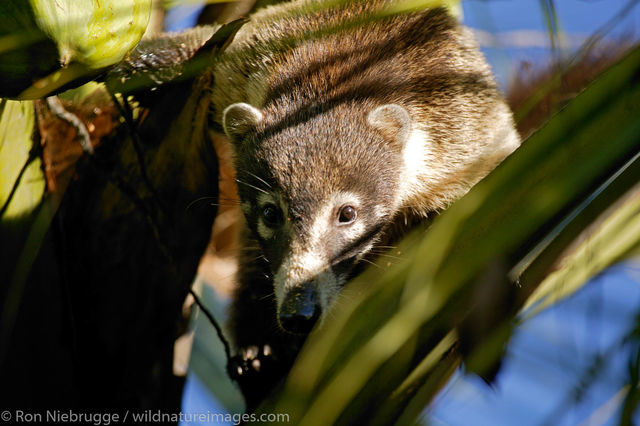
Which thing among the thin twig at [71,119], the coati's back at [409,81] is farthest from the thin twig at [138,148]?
the coati's back at [409,81]

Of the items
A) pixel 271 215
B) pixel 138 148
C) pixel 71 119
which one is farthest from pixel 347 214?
pixel 71 119

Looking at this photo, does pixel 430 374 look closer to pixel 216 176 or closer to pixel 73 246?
pixel 216 176

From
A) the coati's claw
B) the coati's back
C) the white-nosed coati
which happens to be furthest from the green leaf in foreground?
the coati's back

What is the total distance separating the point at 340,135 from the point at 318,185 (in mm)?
215

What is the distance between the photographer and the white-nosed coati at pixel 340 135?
2.25 metres

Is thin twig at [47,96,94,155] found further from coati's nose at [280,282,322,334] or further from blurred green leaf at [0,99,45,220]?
coati's nose at [280,282,322,334]

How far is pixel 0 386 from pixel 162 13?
6.02ft

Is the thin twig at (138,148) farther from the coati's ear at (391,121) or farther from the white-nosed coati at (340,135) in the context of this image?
the coati's ear at (391,121)

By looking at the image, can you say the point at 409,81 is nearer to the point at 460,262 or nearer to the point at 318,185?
the point at 318,185

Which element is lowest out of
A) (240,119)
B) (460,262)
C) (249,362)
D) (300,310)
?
(249,362)

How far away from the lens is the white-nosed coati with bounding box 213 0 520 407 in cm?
225

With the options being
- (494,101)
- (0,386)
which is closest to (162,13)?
(494,101)

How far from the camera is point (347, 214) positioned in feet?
7.49

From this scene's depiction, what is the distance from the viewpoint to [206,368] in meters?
2.60
